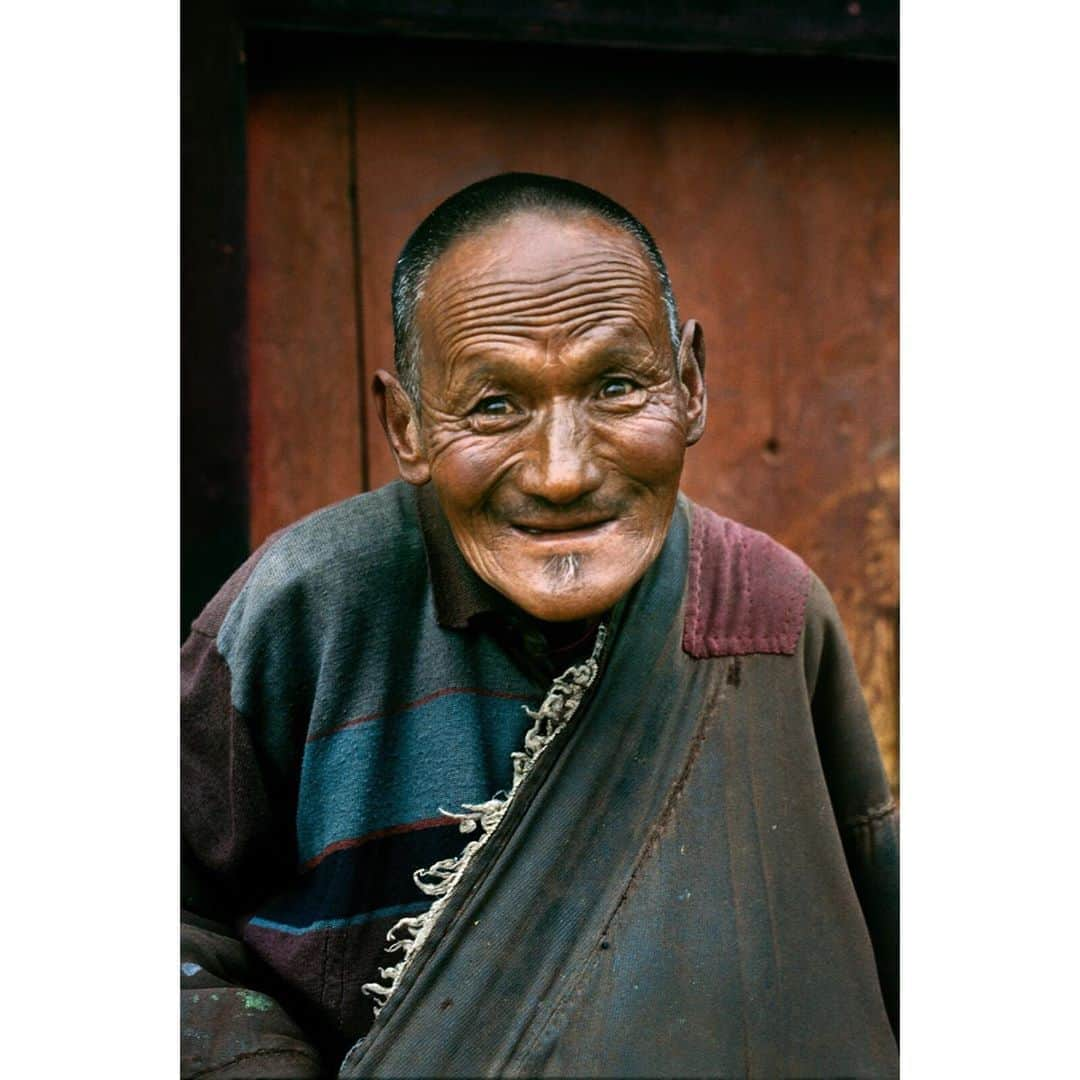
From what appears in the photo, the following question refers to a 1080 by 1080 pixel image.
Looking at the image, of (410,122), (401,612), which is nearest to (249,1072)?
(401,612)

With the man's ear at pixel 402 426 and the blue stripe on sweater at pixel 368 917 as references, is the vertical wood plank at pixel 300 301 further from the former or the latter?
the blue stripe on sweater at pixel 368 917

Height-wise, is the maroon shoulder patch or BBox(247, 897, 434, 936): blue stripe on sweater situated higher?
the maroon shoulder patch

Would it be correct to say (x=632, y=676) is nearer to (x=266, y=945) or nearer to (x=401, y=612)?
(x=401, y=612)

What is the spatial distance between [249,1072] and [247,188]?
1.14 metres

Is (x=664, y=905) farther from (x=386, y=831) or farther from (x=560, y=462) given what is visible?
(x=560, y=462)

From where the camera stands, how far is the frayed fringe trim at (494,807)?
1.44 m

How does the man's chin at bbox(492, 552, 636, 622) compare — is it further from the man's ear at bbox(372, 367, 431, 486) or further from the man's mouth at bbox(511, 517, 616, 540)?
the man's ear at bbox(372, 367, 431, 486)

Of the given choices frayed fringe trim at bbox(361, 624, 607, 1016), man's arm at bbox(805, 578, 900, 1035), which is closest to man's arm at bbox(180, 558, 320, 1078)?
frayed fringe trim at bbox(361, 624, 607, 1016)

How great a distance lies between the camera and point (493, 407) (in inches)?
52.2

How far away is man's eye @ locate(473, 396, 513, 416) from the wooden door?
2.09 feet

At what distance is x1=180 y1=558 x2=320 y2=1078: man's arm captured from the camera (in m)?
1.48

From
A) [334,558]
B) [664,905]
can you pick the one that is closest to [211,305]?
[334,558]

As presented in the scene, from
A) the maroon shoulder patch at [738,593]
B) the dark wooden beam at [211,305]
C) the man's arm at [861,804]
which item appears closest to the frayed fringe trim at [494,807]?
the maroon shoulder patch at [738,593]

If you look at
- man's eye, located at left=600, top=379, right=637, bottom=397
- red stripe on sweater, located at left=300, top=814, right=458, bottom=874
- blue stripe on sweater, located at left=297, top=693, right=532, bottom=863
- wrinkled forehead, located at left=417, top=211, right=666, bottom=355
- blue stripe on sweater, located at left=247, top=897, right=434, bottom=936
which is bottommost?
blue stripe on sweater, located at left=247, top=897, right=434, bottom=936
